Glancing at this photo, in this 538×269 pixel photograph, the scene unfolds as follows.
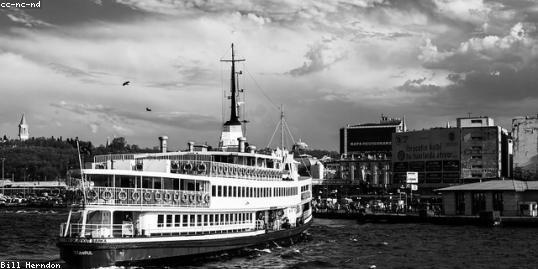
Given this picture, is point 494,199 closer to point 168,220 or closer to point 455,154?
point 455,154

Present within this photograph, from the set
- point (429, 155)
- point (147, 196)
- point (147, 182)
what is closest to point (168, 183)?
point (147, 182)

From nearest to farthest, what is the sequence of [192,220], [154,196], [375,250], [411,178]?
[154,196]
[192,220]
[375,250]
[411,178]

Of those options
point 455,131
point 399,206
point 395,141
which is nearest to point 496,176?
point 455,131

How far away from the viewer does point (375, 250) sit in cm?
6650

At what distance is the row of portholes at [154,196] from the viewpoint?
144ft

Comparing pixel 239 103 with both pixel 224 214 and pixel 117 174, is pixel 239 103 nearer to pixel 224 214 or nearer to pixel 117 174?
pixel 224 214

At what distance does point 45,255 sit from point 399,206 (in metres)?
89.0

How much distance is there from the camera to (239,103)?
233 ft

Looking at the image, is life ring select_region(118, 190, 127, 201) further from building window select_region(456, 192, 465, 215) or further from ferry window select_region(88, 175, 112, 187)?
building window select_region(456, 192, 465, 215)

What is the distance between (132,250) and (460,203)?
82.6 m

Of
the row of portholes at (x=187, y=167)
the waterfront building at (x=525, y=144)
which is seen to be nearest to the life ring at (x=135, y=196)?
the row of portholes at (x=187, y=167)

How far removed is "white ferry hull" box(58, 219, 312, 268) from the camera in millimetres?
42344

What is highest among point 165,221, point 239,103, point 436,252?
point 239,103

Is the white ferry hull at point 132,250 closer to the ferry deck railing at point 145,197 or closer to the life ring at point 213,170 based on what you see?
the ferry deck railing at point 145,197
